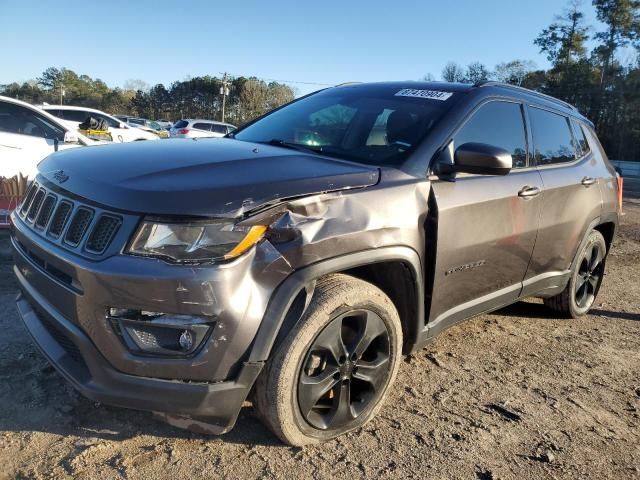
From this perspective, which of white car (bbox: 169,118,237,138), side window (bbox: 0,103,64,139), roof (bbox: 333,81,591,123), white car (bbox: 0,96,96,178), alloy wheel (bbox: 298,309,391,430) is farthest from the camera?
white car (bbox: 169,118,237,138)

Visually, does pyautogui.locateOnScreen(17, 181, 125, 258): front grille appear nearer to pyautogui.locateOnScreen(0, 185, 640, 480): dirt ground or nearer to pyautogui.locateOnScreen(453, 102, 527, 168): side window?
pyautogui.locateOnScreen(0, 185, 640, 480): dirt ground

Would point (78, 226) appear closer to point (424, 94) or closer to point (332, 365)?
point (332, 365)

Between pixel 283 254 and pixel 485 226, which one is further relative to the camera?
pixel 485 226

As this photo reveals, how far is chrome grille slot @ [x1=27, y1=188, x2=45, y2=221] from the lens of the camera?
2.66 metres

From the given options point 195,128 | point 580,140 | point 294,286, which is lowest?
point 195,128

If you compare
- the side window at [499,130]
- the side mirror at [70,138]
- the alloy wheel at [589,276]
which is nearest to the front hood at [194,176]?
the side window at [499,130]

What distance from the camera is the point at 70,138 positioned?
275 inches

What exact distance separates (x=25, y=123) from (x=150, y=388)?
607 centimetres

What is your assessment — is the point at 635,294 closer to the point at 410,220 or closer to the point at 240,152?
the point at 410,220

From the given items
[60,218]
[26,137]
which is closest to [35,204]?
[60,218]

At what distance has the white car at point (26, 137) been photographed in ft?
21.3

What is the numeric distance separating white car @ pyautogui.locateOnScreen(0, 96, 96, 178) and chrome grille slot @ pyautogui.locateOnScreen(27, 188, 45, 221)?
4.24 meters

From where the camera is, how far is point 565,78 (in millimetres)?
51312

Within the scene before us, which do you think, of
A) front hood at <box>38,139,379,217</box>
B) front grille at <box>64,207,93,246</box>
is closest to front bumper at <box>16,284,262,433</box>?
front grille at <box>64,207,93,246</box>
